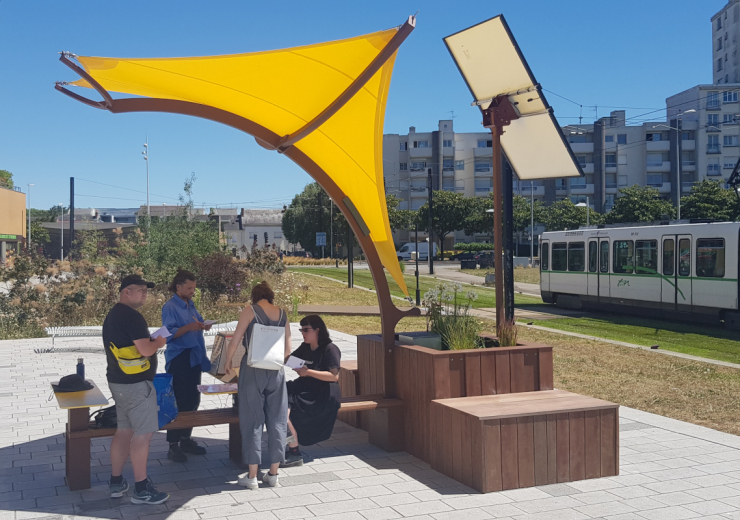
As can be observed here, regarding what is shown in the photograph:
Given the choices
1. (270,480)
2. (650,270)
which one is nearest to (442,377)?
(270,480)

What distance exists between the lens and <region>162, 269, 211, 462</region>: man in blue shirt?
21.3ft

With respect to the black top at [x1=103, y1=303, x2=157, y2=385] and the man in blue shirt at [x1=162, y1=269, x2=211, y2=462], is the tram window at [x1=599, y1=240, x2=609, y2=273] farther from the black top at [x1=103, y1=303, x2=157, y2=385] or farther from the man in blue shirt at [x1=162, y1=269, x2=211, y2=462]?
the black top at [x1=103, y1=303, x2=157, y2=385]

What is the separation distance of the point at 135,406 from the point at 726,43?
106028mm

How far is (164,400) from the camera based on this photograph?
5785 mm

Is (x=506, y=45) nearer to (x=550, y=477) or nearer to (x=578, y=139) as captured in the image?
(x=550, y=477)

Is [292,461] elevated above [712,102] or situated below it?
below

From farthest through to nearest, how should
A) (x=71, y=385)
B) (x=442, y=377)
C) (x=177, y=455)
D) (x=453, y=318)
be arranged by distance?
1. (x=453, y=318)
2. (x=177, y=455)
3. (x=442, y=377)
4. (x=71, y=385)

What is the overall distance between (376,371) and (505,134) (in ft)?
11.2

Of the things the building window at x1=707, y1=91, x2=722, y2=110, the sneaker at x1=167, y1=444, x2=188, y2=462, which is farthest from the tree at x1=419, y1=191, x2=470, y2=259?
the sneaker at x1=167, y1=444, x2=188, y2=462

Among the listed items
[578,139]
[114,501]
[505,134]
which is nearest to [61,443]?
[114,501]

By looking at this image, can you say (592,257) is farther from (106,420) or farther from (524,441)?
(106,420)

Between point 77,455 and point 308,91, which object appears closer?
point 77,455

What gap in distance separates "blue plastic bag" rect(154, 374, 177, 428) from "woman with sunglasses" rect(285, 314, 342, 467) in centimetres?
103

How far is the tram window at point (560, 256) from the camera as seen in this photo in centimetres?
2442
